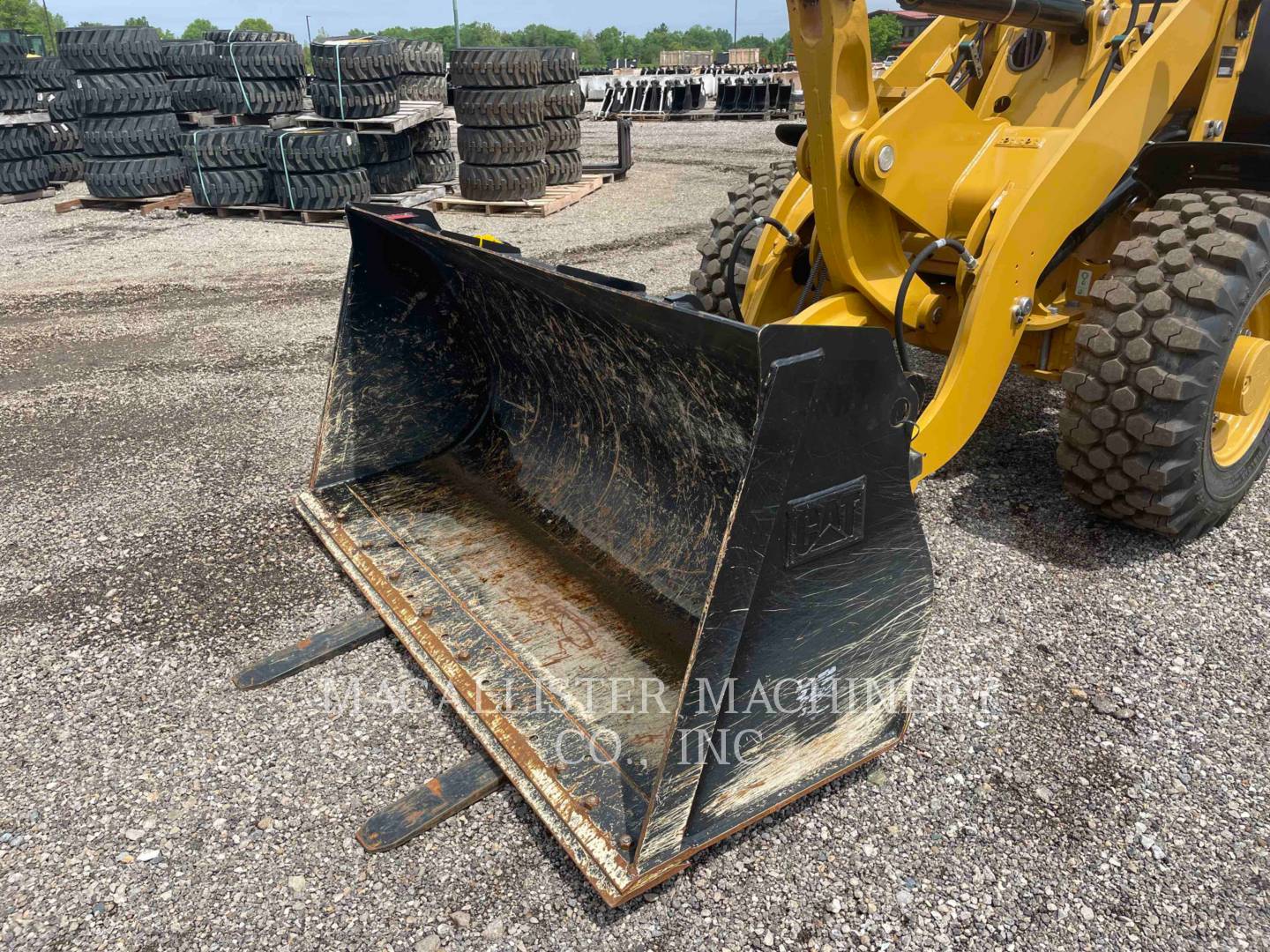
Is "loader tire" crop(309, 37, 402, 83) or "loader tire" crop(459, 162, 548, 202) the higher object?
"loader tire" crop(309, 37, 402, 83)

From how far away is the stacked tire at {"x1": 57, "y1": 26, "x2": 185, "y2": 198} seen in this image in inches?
432

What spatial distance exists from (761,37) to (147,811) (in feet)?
472

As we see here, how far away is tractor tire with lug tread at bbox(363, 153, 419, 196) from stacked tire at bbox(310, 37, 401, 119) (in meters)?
0.54

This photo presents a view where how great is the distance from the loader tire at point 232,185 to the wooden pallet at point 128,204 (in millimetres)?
684

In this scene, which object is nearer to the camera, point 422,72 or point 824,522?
point 824,522

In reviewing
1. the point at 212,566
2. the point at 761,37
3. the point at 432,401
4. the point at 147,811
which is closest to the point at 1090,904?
the point at 147,811

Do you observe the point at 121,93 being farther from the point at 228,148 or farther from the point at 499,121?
the point at 499,121

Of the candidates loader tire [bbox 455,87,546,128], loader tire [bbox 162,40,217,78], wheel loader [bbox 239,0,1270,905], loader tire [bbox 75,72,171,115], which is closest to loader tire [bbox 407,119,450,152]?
loader tire [bbox 455,87,546,128]

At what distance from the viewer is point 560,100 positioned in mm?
10977

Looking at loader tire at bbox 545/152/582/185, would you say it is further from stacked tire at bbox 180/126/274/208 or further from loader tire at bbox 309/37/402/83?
stacked tire at bbox 180/126/274/208

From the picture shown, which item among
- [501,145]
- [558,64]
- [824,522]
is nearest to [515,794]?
[824,522]

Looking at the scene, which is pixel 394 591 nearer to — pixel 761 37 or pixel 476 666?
pixel 476 666

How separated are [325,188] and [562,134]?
3.03 m

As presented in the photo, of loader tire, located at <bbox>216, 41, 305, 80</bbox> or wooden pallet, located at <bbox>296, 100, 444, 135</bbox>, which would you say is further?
loader tire, located at <bbox>216, 41, 305, 80</bbox>
